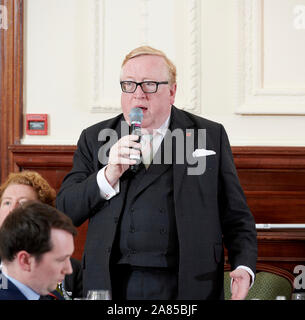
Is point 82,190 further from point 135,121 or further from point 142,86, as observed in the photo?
point 142,86

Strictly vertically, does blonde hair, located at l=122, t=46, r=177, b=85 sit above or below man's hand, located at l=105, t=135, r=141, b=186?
above

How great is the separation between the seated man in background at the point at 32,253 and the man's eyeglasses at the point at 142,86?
0.55 metres

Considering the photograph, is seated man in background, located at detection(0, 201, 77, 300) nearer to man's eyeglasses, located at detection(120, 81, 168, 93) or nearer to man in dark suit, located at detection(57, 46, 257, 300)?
man in dark suit, located at detection(57, 46, 257, 300)

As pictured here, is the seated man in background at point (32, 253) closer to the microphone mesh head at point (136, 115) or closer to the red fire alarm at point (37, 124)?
the microphone mesh head at point (136, 115)

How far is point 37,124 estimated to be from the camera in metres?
3.41

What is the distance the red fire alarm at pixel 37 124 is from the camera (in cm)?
340

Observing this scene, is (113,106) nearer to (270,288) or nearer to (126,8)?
(126,8)

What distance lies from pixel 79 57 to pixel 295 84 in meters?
1.26

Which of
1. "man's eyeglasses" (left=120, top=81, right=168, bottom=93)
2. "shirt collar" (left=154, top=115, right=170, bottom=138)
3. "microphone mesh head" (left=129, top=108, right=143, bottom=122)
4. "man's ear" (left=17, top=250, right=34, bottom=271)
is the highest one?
"man's eyeglasses" (left=120, top=81, right=168, bottom=93)

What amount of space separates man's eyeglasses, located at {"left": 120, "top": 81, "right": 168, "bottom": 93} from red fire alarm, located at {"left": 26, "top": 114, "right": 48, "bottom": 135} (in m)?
1.63

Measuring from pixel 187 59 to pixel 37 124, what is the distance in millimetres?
942

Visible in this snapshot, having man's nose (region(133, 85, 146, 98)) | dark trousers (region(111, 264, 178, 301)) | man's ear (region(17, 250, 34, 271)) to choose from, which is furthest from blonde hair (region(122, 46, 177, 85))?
man's ear (region(17, 250, 34, 271))

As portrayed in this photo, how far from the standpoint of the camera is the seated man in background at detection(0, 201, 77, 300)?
1414 millimetres

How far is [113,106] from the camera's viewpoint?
3412mm
